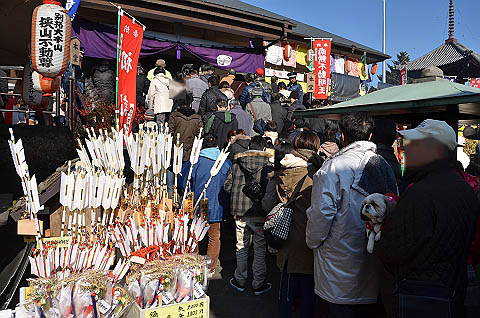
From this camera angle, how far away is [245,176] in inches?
186

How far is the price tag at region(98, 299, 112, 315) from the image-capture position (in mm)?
2482

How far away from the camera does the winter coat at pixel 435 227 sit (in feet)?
7.00

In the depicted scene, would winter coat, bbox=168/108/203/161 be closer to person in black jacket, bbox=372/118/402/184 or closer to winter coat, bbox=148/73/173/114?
winter coat, bbox=148/73/173/114

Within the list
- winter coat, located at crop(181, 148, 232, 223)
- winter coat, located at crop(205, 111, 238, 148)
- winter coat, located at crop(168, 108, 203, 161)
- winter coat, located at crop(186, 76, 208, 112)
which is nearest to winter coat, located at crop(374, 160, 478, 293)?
winter coat, located at crop(181, 148, 232, 223)

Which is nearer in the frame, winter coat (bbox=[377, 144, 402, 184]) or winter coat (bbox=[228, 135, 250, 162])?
winter coat (bbox=[377, 144, 402, 184])

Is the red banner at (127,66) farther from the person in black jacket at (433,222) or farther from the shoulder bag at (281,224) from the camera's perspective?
the person in black jacket at (433,222)

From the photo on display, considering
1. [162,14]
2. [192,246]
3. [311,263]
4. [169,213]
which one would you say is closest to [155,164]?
[169,213]

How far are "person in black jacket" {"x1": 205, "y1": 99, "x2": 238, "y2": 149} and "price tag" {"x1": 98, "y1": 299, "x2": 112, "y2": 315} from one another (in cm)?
437

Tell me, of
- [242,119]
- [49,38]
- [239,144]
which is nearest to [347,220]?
[239,144]

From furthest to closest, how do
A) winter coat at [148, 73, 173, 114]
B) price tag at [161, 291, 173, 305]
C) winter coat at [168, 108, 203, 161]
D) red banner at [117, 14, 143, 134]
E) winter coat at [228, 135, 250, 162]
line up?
winter coat at [148, 73, 173, 114], winter coat at [168, 108, 203, 161], red banner at [117, 14, 143, 134], winter coat at [228, 135, 250, 162], price tag at [161, 291, 173, 305]

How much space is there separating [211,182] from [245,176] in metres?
0.55

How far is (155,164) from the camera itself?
347cm

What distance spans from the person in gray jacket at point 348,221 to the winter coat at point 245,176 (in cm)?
176

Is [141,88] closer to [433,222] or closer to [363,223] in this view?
[363,223]
